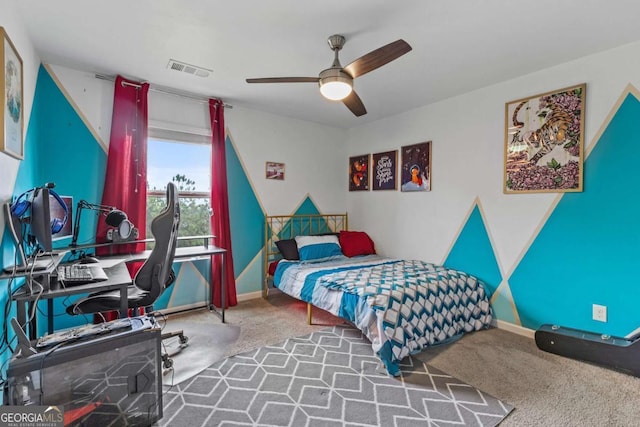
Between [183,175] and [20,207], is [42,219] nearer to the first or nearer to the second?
[20,207]

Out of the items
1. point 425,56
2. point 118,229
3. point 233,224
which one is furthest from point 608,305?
point 118,229

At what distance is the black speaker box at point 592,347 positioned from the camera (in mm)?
2219

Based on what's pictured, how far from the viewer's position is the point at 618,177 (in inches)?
96.4

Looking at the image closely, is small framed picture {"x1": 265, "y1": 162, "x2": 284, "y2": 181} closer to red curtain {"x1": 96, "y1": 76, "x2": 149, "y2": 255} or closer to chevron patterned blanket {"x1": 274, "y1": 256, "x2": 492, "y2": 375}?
chevron patterned blanket {"x1": 274, "y1": 256, "x2": 492, "y2": 375}

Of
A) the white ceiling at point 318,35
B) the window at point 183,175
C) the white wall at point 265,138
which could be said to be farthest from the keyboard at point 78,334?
the white wall at point 265,138

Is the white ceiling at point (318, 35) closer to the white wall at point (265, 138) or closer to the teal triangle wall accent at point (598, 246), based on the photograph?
the white wall at point (265, 138)

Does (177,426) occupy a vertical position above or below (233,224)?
below

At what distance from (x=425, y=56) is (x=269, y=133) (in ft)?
7.36

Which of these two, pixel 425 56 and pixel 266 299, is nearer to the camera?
pixel 425 56

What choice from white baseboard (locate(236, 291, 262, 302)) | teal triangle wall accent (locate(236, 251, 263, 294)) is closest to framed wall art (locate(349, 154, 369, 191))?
teal triangle wall accent (locate(236, 251, 263, 294))

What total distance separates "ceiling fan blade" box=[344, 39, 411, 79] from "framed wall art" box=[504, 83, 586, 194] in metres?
1.75

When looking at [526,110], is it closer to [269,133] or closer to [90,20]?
[269,133]

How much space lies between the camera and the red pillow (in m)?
4.22

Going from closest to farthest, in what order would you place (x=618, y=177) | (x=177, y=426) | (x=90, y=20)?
(x=177, y=426), (x=90, y=20), (x=618, y=177)
